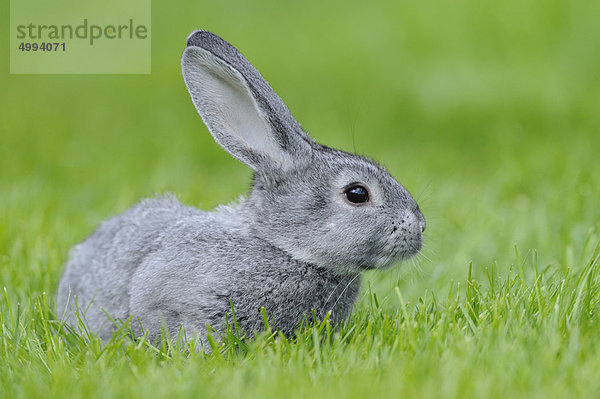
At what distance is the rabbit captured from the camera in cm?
414

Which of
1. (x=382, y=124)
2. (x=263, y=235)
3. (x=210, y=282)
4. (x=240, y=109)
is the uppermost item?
(x=382, y=124)

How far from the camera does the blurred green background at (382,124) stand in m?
5.91

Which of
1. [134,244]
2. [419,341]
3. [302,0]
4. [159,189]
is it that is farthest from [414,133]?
[419,341]

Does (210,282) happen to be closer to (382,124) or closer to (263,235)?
(263,235)

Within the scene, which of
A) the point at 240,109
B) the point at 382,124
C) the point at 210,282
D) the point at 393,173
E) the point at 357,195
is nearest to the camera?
the point at 210,282

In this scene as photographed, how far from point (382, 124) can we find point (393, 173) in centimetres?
215

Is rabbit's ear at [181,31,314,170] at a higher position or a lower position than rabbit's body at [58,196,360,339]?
higher

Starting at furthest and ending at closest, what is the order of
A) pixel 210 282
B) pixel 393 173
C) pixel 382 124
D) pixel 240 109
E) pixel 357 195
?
pixel 382 124 → pixel 393 173 → pixel 240 109 → pixel 357 195 → pixel 210 282

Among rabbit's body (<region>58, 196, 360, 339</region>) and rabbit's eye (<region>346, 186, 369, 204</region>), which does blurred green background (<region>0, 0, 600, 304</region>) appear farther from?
rabbit's eye (<region>346, 186, 369, 204</region>)

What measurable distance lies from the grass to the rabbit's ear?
98 centimetres

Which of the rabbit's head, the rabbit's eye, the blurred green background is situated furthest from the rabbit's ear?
the blurred green background

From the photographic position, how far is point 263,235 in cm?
432

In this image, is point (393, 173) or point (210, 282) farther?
point (393, 173)

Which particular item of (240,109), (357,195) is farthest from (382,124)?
(357,195)
